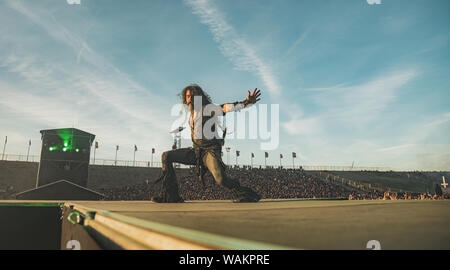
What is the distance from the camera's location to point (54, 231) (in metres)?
5.12

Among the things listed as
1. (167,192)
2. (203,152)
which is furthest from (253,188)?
(203,152)

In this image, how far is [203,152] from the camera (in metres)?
5.02

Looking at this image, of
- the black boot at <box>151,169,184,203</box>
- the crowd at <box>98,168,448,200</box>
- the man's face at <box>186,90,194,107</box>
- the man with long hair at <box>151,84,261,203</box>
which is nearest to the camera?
the man with long hair at <box>151,84,261,203</box>

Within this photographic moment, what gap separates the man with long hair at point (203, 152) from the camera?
4.82 m

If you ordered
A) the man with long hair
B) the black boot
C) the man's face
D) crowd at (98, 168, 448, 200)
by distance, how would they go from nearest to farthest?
the man with long hair, the black boot, the man's face, crowd at (98, 168, 448, 200)

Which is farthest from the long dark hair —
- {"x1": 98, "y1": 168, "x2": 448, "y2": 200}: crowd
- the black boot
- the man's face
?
{"x1": 98, "y1": 168, "x2": 448, "y2": 200}: crowd

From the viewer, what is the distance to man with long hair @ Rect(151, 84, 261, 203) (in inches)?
190

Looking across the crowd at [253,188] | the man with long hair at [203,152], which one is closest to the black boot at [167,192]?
the man with long hair at [203,152]

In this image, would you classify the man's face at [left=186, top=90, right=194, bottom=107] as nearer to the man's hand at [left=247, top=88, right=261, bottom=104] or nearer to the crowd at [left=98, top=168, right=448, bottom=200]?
the man's hand at [left=247, top=88, right=261, bottom=104]

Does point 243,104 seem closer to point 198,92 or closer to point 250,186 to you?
point 198,92

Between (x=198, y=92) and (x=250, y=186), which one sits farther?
(x=250, y=186)
